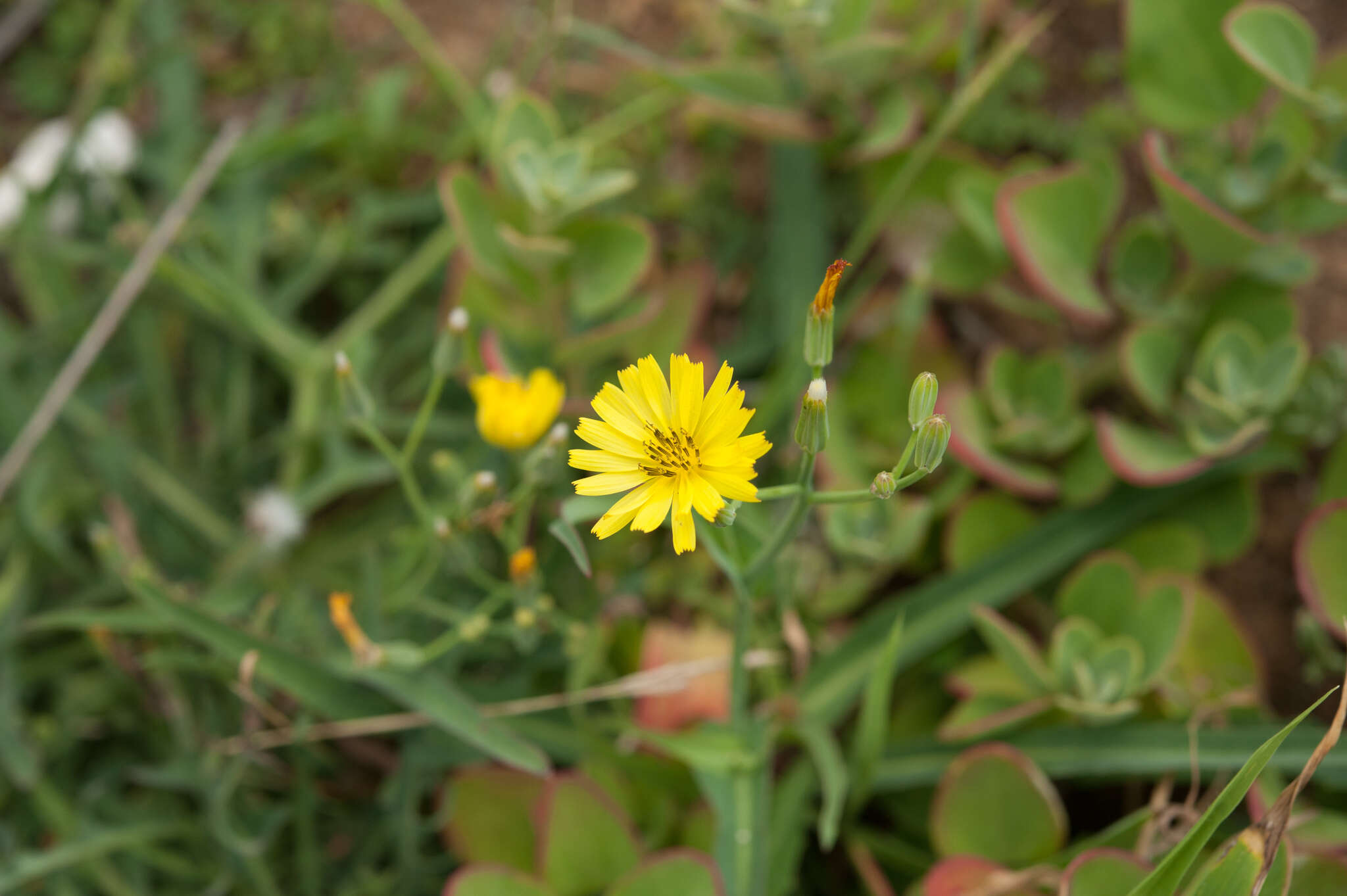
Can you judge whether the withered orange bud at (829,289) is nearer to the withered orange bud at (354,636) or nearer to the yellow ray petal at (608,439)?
the yellow ray petal at (608,439)

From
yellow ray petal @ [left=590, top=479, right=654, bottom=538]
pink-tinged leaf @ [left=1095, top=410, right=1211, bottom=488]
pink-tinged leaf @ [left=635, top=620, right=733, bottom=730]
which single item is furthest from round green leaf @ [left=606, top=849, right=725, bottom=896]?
pink-tinged leaf @ [left=1095, top=410, right=1211, bottom=488]

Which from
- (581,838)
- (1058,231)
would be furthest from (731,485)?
(1058,231)

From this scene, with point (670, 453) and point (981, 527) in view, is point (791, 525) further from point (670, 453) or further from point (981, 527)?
point (981, 527)

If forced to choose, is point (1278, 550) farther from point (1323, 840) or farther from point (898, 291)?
point (898, 291)

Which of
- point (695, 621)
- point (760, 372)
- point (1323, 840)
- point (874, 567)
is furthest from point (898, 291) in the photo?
point (1323, 840)

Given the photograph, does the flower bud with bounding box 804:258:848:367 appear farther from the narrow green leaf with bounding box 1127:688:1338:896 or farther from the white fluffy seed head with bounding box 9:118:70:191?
the white fluffy seed head with bounding box 9:118:70:191

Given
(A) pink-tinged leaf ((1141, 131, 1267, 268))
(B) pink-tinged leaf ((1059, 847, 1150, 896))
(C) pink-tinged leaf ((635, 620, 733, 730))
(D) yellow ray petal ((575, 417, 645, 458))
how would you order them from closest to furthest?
(D) yellow ray petal ((575, 417, 645, 458)) < (B) pink-tinged leaf ((1059, 847, 1150, 896)) < (A) pink-tinged leaf ((1141, 131, 1267, 268)) < (C) pink-tinged leaf ((635, 620, 733, 730))
